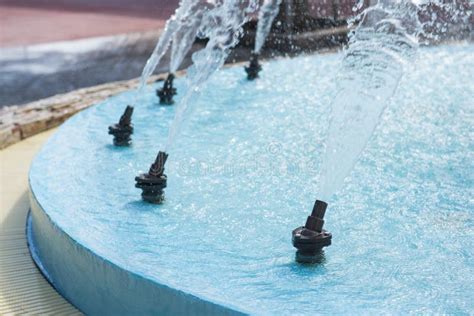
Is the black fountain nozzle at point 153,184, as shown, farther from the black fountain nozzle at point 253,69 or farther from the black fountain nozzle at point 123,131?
the black fountain nozzle at point 253,69

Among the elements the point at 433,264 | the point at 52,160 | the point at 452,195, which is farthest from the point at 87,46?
→ the point at 433,264

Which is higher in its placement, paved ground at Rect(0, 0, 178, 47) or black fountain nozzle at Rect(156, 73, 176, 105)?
paved ground at Rect(0, 0, 178, 47)

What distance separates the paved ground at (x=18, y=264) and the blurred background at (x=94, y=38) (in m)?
3.00

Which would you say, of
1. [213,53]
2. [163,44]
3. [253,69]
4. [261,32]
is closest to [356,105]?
[213,53]

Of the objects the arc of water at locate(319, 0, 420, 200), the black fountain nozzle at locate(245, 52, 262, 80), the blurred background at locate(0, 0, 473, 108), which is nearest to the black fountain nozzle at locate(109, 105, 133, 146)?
the arc of water at locate(319, 0, 420, 200)

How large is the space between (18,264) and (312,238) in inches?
55.8

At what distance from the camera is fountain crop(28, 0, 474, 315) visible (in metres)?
2.85

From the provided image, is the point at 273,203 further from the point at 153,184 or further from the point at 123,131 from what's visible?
the point at 123,131

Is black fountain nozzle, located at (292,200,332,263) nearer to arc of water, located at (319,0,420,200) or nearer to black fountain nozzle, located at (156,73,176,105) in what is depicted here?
arc of water, located at (319,0,420,200)

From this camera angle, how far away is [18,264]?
368 centimetres

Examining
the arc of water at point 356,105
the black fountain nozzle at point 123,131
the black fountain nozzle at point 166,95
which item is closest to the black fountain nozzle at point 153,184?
the arc of water at point 356,105

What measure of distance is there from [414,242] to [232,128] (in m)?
2.07

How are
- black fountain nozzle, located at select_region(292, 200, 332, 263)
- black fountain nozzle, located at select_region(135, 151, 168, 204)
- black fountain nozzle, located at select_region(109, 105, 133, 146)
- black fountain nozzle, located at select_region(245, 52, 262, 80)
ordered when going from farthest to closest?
black fountain nozzle, located at select_region(245, 52, 262, 80) < black fountain nozzle, located at select_region(109, 105, 133, 146) < black fountain nozzle, located at select_region(135, 151, 168, 204) < black fountain nozzle, located at select_region(292, 200, 332, 263)

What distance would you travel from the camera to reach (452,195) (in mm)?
3938
